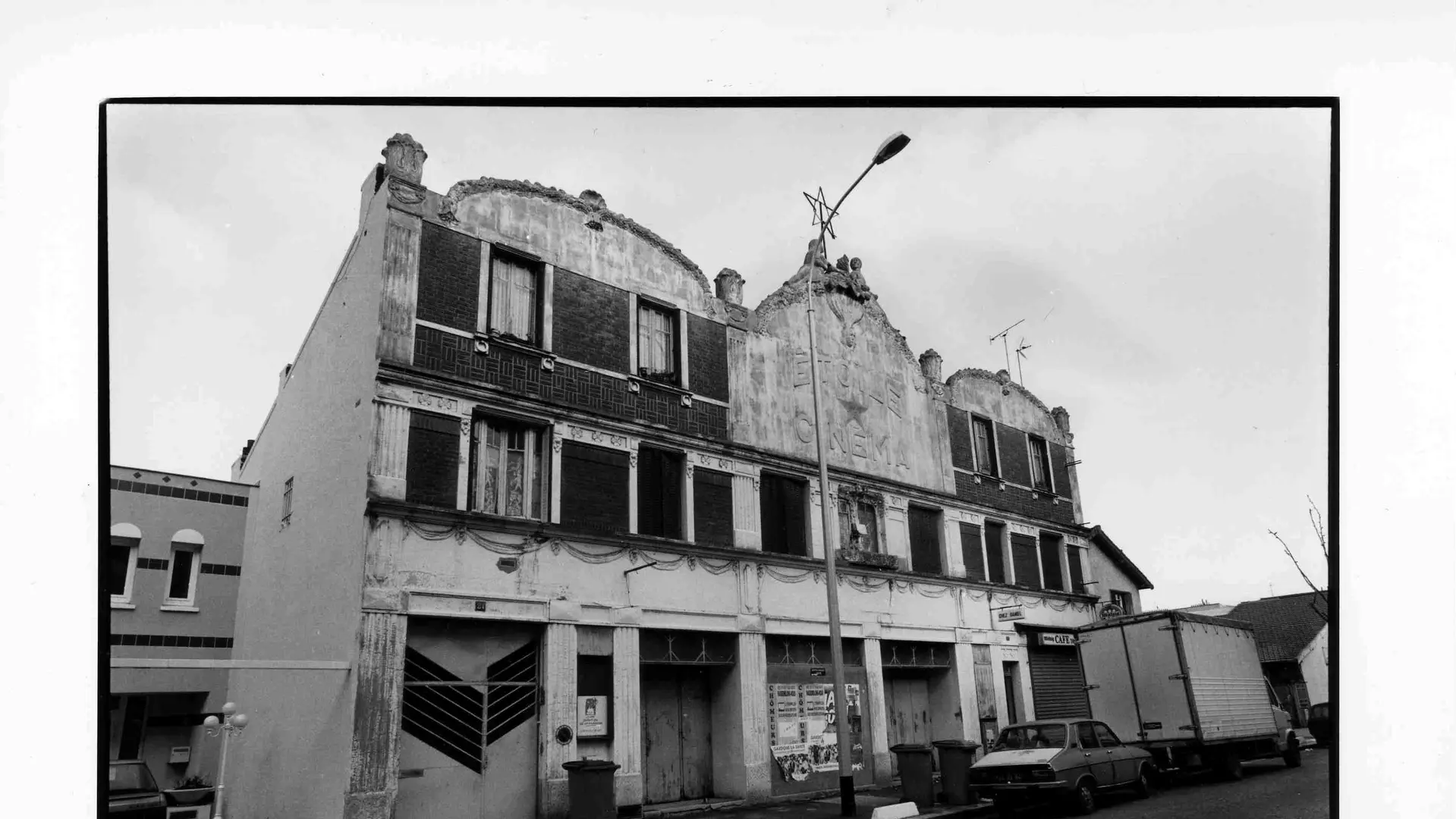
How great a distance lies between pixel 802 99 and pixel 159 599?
14.2 metres

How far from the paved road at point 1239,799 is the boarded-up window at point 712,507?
303 inches

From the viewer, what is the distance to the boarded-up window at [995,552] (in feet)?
76.7

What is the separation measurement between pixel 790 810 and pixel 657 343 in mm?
8655

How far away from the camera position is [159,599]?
16.0 metres

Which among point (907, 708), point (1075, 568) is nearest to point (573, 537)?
point (907, 708)

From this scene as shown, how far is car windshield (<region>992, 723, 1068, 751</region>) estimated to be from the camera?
48.8 feet

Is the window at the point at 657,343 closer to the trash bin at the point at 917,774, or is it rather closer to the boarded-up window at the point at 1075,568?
the trash bin at the point at 917,774

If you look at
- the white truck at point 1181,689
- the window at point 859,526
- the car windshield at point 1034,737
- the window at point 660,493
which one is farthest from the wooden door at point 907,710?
the window at point 660,493

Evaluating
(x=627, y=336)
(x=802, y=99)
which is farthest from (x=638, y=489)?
(x=802, y=99)

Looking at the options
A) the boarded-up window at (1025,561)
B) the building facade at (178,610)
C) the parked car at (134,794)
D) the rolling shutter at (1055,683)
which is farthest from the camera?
the boarded-up window at (1025,561)

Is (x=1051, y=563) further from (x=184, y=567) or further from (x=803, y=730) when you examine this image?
(x=184, y=567)

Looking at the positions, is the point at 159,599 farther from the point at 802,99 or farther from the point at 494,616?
the point at 802,99

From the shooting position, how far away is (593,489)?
15.8 meters
